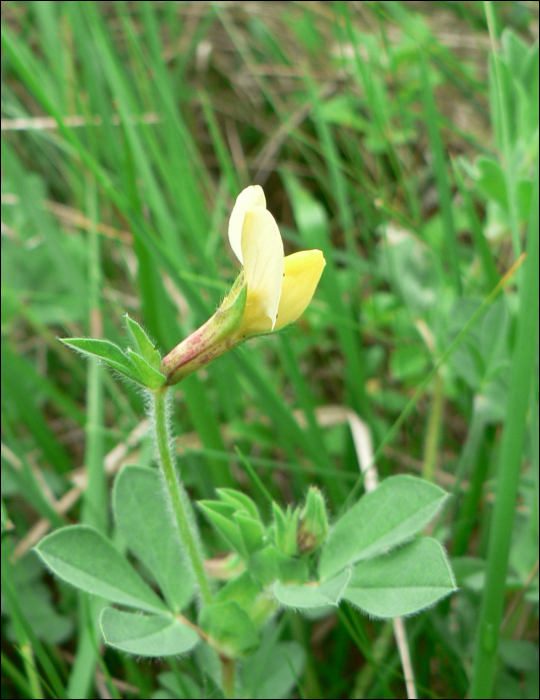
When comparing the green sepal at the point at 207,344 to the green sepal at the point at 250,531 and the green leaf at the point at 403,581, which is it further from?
the green leaf at the point at 403,581

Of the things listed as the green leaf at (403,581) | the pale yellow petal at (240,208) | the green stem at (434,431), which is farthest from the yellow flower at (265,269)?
the green stem at (434,431)

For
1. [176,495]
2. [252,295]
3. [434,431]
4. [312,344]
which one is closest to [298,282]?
[252,295]

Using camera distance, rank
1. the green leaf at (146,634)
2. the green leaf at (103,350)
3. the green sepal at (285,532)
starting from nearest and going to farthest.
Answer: the green leaf at (103,350) < the green leaf at (146,634) < the green sepal at (285,532)

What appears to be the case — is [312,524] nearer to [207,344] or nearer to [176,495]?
[176,495]

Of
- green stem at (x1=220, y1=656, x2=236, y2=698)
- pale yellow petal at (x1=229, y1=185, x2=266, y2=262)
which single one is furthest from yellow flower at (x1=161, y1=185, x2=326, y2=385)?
green stem at (x1=220, y1=656, x2=236, y2=698)

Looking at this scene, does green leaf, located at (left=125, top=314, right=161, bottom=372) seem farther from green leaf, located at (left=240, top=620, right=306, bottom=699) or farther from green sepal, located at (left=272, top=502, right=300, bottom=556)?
green leaf, located at (left=240, top=620, right=306, bottom=699)

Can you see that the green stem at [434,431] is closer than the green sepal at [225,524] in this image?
No
